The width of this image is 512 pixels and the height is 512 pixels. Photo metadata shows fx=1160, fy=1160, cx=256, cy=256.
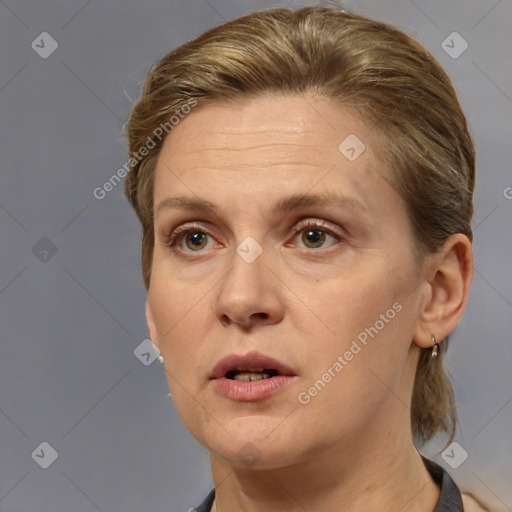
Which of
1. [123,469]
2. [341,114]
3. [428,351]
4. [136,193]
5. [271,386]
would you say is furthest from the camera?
[123,469]

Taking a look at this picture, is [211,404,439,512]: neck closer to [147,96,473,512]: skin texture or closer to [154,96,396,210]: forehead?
[147,96,473,512]: skin texture

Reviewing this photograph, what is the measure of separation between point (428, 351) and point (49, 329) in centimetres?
184

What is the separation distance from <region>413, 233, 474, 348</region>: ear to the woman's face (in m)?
0.05

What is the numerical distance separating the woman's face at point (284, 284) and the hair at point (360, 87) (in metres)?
0.05

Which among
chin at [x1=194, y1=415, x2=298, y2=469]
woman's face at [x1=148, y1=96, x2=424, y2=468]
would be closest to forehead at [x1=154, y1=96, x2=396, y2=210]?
woman's face at [x1=148, y1=96, x2=424, y2=468]

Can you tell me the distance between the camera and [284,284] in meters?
2.59

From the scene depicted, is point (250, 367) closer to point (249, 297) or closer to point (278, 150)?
point (249, 297)

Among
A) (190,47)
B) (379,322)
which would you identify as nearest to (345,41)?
(190,47)

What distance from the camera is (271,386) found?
2.54 metres

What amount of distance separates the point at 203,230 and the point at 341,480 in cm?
67

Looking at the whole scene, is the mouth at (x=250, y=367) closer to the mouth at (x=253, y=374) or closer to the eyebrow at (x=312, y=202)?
the mouth at (x=253, y=374)

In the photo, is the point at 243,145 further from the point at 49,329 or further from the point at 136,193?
the point at 49,329

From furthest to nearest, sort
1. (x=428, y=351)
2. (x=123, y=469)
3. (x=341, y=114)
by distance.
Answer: (x=123, y=469)
(x=428, y=351)
(x=341, y=114)

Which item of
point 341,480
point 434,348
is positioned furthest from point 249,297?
point 434,348
